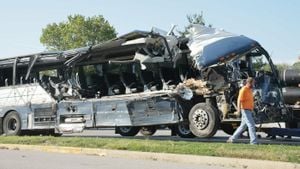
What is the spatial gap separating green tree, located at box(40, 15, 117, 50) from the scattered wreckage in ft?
131

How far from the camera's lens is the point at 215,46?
1455cm

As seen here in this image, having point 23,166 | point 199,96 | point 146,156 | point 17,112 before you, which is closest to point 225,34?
point 199,96

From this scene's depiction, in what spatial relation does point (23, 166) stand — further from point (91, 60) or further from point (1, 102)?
point (1, 102)

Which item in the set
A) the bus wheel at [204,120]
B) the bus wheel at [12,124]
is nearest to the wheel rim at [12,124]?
the bus wheel at [12,124]

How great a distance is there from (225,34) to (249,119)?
275cm

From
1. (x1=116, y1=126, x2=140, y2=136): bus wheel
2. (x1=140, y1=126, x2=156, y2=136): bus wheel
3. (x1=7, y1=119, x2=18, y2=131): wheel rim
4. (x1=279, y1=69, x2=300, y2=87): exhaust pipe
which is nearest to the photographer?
(x1=279, y1=69, x2=300, y2=87): exhaust pipe

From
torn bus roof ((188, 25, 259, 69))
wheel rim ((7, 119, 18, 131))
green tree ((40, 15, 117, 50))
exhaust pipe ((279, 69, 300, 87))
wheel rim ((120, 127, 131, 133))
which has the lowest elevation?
wheel rim ((120, 127, 131, 133))

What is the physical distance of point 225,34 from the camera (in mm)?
15086

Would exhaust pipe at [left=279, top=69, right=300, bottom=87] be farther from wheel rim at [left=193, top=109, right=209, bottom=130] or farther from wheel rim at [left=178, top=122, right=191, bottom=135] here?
wheel rim at [left=178, top=122, right=191, bottom=135]

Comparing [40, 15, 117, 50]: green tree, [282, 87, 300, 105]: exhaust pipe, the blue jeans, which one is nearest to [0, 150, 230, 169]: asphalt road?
the blue jeans

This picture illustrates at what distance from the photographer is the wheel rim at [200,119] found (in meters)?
14.5

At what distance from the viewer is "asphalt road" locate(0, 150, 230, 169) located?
1109 cm

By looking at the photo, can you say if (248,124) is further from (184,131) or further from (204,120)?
(184,131)

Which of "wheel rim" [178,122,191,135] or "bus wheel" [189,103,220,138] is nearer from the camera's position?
"bus wheel" [189,103,220,138]
